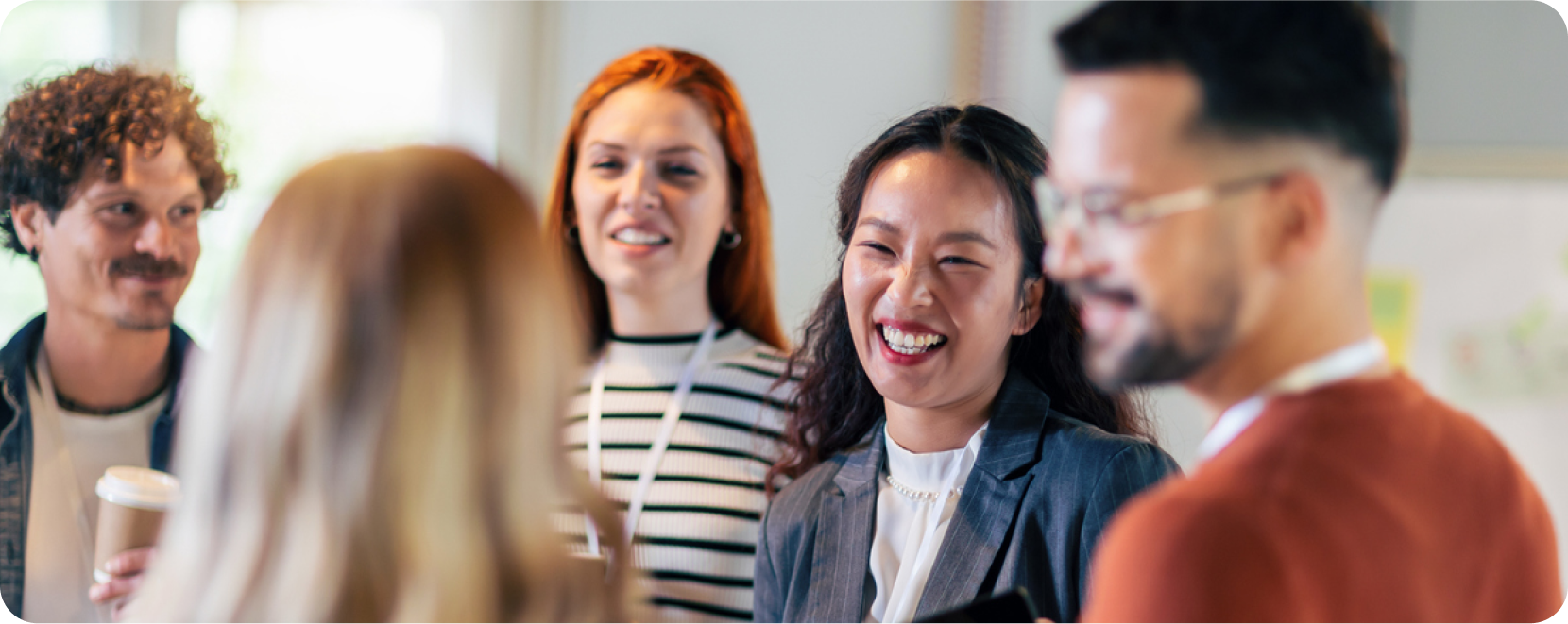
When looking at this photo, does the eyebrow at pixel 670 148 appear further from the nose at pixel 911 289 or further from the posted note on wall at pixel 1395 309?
the posted note on wall at pixel 1395 309

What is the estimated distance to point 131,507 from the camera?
1153 millimetres

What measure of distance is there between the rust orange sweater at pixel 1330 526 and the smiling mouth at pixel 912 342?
0.71 m

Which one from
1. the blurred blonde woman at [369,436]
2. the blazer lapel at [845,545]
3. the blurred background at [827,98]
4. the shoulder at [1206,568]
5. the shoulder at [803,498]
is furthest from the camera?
the blurred background at [827,98]

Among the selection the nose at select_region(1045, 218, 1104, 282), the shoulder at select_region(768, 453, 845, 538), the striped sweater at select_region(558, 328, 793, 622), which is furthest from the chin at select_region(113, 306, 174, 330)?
the nose at select_region(1045, 218, 1104, 282)

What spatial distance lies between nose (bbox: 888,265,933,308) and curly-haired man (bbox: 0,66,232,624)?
940 mm

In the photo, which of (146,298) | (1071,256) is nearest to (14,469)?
(146,298)

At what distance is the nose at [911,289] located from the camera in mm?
1372

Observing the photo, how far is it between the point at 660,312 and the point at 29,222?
893 millimetres

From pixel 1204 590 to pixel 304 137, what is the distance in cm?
291

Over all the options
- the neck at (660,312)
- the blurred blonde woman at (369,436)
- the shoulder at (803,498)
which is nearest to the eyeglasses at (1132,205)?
the blurred blonde woman at (369,436)

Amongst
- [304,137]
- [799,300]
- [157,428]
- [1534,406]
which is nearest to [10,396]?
[157,428]

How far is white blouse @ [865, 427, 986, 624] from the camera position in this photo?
138 cm

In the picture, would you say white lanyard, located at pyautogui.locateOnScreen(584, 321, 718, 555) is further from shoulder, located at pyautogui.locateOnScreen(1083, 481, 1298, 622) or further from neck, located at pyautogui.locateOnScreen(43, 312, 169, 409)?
shoulder, located at pyautogui.locateOnScreen(1083, 481, 1298, 622)

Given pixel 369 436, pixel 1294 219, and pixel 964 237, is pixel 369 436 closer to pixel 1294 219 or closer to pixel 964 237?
pixel 1294 219
